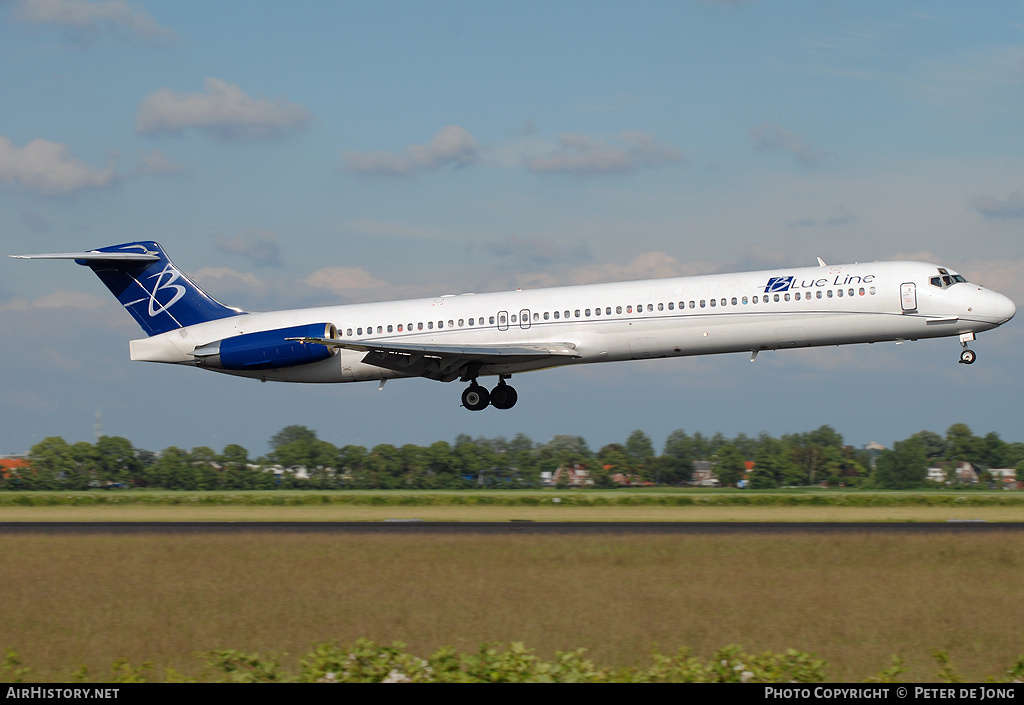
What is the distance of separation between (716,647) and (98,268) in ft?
102

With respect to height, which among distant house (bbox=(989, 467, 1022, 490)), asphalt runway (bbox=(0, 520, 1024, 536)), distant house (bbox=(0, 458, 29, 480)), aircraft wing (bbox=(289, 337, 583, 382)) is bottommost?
asphalt runway (bbox=(0, 520, 1024, 536))

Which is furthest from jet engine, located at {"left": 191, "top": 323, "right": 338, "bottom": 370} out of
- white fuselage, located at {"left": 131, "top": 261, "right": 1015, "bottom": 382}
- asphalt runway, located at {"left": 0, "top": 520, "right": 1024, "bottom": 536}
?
asphalt runway, located at {"left": 0, "top": 520, "right": 1024, "bottom": 536}

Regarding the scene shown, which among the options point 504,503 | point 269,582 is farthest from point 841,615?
point 504,503

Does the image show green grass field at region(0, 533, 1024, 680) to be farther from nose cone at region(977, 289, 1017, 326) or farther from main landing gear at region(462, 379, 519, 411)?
main landing gear at region(462, 379, 519, 411)

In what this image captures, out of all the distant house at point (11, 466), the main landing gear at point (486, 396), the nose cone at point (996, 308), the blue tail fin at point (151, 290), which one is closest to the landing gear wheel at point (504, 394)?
the main landing gear at point (486, 396)

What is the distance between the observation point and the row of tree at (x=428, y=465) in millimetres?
46844

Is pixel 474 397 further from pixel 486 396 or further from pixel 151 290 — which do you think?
pixel 151 290

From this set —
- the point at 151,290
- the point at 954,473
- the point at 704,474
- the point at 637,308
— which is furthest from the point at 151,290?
the point at 954,473

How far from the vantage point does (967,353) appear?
100 feet

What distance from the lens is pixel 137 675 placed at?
426 inches

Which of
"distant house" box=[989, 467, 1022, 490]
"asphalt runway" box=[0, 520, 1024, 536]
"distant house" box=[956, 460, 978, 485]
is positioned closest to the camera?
"asphalt runway" box=[0, 520, 1024, 536]

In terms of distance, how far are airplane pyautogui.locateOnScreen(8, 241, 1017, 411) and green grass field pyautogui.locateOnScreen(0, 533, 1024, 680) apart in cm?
867

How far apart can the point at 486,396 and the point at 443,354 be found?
133 inches

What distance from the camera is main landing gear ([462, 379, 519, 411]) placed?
119 ft
